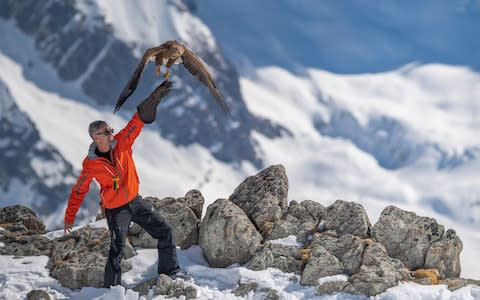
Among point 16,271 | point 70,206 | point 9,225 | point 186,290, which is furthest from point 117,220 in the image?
point 9,225

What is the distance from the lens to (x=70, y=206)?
45.1 feet

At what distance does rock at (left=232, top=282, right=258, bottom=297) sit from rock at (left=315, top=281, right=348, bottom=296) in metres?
1.44

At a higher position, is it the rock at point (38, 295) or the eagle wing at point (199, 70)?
the eagle wing at point (199, 70)

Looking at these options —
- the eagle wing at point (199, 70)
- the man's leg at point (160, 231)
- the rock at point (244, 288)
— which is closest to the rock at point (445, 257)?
the rock at point (244, 288)

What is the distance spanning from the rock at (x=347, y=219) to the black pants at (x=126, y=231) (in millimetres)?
4632

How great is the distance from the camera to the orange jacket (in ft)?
43.0

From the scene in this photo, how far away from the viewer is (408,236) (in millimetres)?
15805

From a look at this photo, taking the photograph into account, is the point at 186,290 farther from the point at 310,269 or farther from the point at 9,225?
the point at 9,225

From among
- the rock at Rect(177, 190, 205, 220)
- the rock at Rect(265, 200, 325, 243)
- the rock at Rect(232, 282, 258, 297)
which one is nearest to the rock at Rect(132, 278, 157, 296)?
the rock at Rect(232, 282, 258, 297)

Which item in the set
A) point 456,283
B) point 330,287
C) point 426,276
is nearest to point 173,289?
point 330,287

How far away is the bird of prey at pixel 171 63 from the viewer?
1220cm

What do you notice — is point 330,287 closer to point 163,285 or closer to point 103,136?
point 163,285

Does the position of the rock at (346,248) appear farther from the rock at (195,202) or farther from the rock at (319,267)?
the rock at (195,202)

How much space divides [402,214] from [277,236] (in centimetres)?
344
